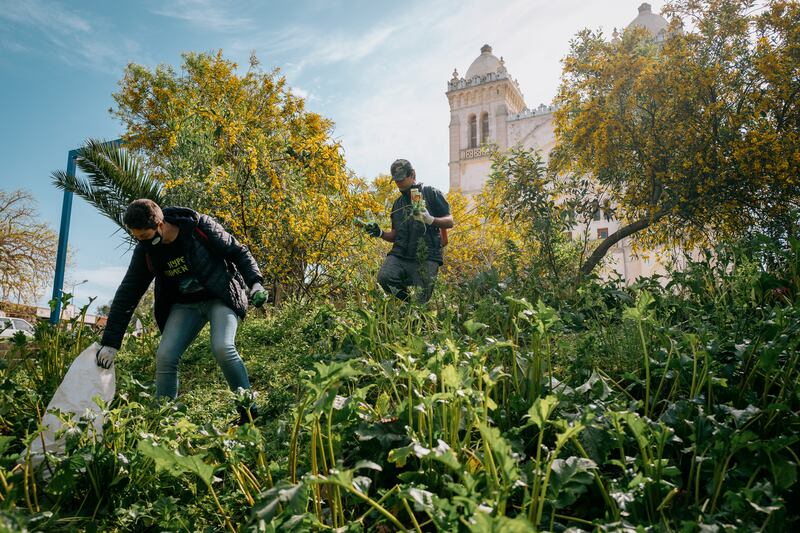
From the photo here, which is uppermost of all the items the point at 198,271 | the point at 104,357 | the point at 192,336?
the point at 198,271

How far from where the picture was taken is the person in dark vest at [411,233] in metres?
4.49

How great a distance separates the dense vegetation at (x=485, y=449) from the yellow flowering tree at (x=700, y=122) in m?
4.17

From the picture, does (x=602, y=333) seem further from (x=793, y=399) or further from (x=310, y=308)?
(x=310, y=308)

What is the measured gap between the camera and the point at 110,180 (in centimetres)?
957

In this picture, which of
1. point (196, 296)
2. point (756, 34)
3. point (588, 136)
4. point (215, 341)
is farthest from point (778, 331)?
point (756, 34)

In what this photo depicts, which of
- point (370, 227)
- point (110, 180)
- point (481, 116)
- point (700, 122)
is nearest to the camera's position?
point (370, 227)

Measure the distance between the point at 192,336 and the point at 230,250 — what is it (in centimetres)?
59

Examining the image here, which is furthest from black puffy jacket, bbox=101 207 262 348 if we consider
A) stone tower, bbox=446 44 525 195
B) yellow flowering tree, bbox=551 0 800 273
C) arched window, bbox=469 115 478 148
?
arched window, bbox=469 115 478 148

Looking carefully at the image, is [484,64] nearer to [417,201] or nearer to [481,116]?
[481,116]

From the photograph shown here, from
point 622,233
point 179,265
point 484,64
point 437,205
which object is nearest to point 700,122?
point 622,233

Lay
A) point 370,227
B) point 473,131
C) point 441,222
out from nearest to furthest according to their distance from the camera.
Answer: point 441,222 < point 370,227 < point 473,131

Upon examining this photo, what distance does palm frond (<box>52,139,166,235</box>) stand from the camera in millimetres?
9359

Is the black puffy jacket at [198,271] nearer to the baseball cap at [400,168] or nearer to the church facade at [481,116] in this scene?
the baseball cap at [400,168]

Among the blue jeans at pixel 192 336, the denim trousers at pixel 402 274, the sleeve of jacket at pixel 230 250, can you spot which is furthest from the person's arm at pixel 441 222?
the blue jeans at pixel 192 336
